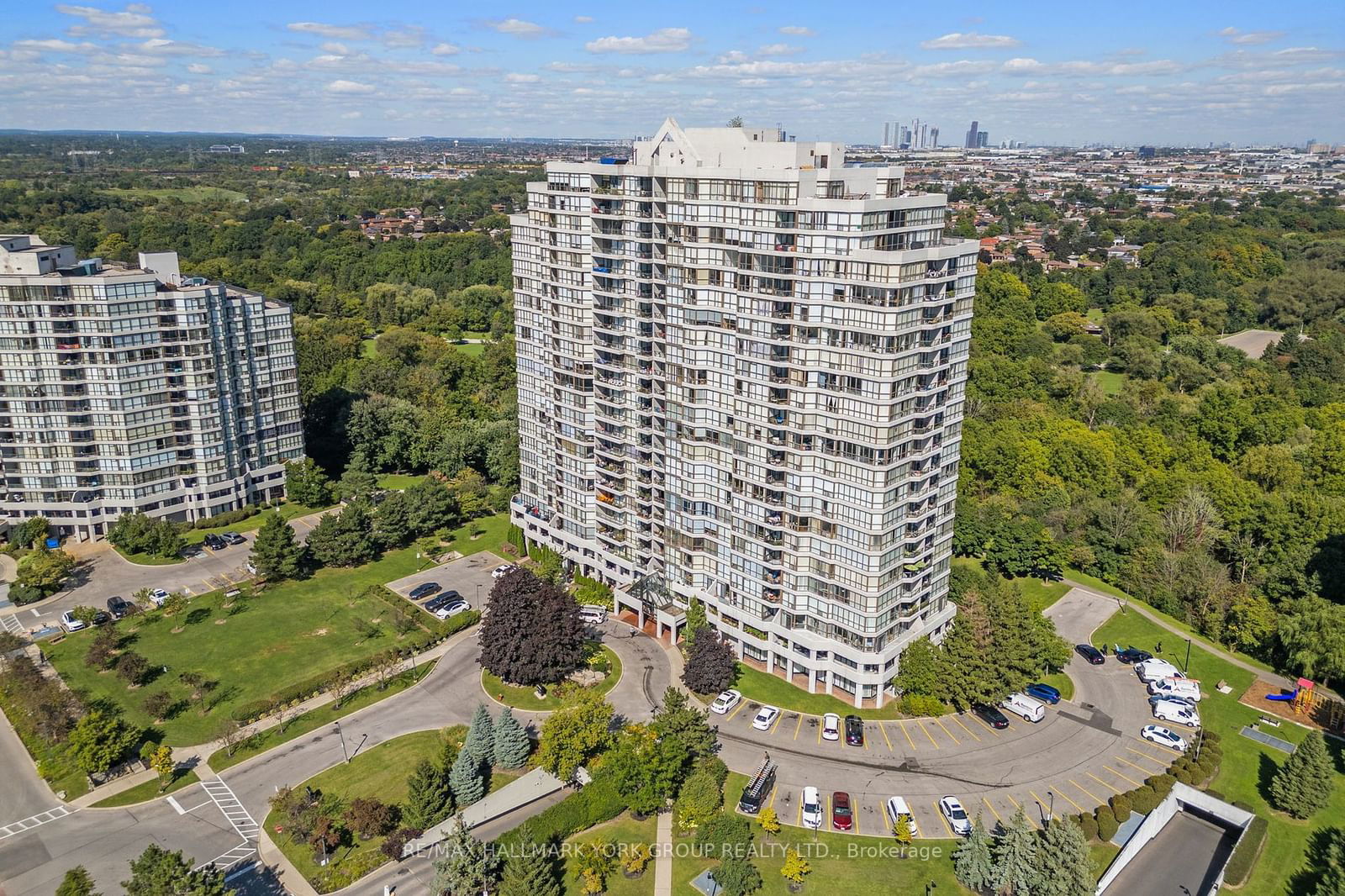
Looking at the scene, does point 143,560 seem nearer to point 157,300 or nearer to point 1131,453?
point 157,300

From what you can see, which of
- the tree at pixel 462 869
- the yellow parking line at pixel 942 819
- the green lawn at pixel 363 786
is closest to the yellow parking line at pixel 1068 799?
the yellow parking line at pixel 942 819

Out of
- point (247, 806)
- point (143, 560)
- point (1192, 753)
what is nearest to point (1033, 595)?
point (1192, 753)

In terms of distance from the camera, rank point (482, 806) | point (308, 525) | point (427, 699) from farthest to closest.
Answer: point (308, 525)
point (427, 699)
point (482, 806)

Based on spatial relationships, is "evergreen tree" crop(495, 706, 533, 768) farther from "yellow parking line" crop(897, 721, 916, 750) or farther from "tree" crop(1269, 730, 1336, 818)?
"tree" crop(1269, 730, 1336, 818)

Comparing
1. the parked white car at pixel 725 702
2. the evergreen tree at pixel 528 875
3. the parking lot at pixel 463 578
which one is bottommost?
the parked white car at pixel 725 702

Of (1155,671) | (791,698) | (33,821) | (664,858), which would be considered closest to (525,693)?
(664,858)

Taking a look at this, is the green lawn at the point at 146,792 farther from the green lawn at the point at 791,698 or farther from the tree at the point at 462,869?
the green lawn at the point at 791,698
